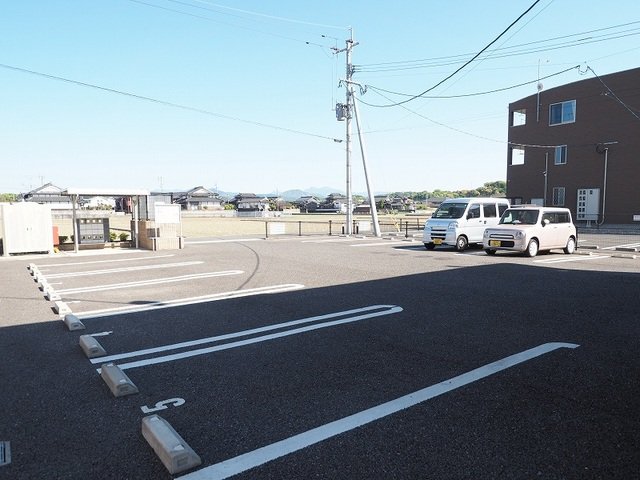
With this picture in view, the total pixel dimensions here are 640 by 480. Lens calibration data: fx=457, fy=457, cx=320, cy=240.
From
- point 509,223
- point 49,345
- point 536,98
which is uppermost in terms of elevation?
point 536,98

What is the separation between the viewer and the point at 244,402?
3820 millimetres

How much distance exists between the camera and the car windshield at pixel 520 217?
1516cm

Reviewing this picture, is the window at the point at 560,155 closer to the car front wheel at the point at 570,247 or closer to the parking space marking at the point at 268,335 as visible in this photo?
the car front wheel at the point at 570,247

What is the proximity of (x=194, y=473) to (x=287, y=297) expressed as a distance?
5.44 meters

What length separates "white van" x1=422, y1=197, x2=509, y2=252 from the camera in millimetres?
16641

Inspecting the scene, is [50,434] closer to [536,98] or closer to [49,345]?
[49,345]

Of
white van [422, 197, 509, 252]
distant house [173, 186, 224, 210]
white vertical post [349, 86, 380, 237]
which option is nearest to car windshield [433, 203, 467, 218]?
white van [422, 197, 509, 252]

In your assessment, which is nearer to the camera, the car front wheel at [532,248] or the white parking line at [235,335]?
the white parking line at [235,335]

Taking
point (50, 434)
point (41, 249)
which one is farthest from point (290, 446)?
point (41, 249)

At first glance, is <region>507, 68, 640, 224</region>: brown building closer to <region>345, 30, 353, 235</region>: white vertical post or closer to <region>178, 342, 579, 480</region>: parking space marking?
<region>345, 30, 353, 235</region>: white vertical post

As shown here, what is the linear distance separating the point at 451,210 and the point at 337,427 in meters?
15.0

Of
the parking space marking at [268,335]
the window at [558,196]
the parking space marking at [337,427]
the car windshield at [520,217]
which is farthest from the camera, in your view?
the window at [558,196]

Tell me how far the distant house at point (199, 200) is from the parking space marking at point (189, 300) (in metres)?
80.6

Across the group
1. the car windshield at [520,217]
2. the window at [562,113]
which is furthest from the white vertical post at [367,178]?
the window at [562,113]
